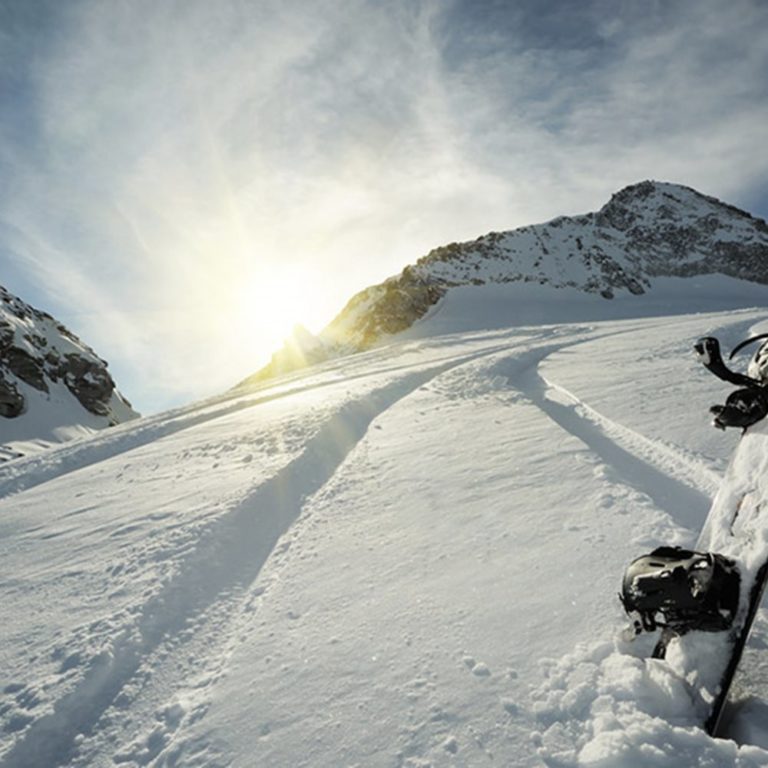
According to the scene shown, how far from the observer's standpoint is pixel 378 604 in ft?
10.4

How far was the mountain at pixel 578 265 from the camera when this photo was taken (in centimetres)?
4562

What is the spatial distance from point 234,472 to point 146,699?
419 cm

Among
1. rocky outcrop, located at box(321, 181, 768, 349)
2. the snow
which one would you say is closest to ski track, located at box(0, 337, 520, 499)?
the snow

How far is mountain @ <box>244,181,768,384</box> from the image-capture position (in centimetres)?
4562

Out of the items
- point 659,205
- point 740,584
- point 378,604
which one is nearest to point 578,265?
point 659,205

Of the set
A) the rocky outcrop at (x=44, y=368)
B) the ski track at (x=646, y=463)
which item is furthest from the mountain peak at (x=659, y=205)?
the ski track at (x=646, y=463)

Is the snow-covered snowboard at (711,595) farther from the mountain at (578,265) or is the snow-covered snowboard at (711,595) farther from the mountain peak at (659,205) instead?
the mountain peak at (659,205)

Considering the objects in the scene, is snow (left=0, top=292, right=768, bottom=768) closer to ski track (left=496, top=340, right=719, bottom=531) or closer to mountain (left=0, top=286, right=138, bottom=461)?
ski track (left=496, top=340, right=719, bottom=531)

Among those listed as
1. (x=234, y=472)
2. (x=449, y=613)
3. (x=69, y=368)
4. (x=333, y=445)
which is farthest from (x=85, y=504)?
(x=69, y=368)

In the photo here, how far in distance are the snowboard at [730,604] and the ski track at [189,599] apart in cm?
261

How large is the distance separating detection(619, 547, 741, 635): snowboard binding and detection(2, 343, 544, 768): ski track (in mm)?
2550

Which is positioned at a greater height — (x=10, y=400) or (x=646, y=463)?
A: (x=10, y=400)

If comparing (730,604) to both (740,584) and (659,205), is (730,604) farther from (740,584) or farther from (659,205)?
(659,205)

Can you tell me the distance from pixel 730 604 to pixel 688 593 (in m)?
0.14
